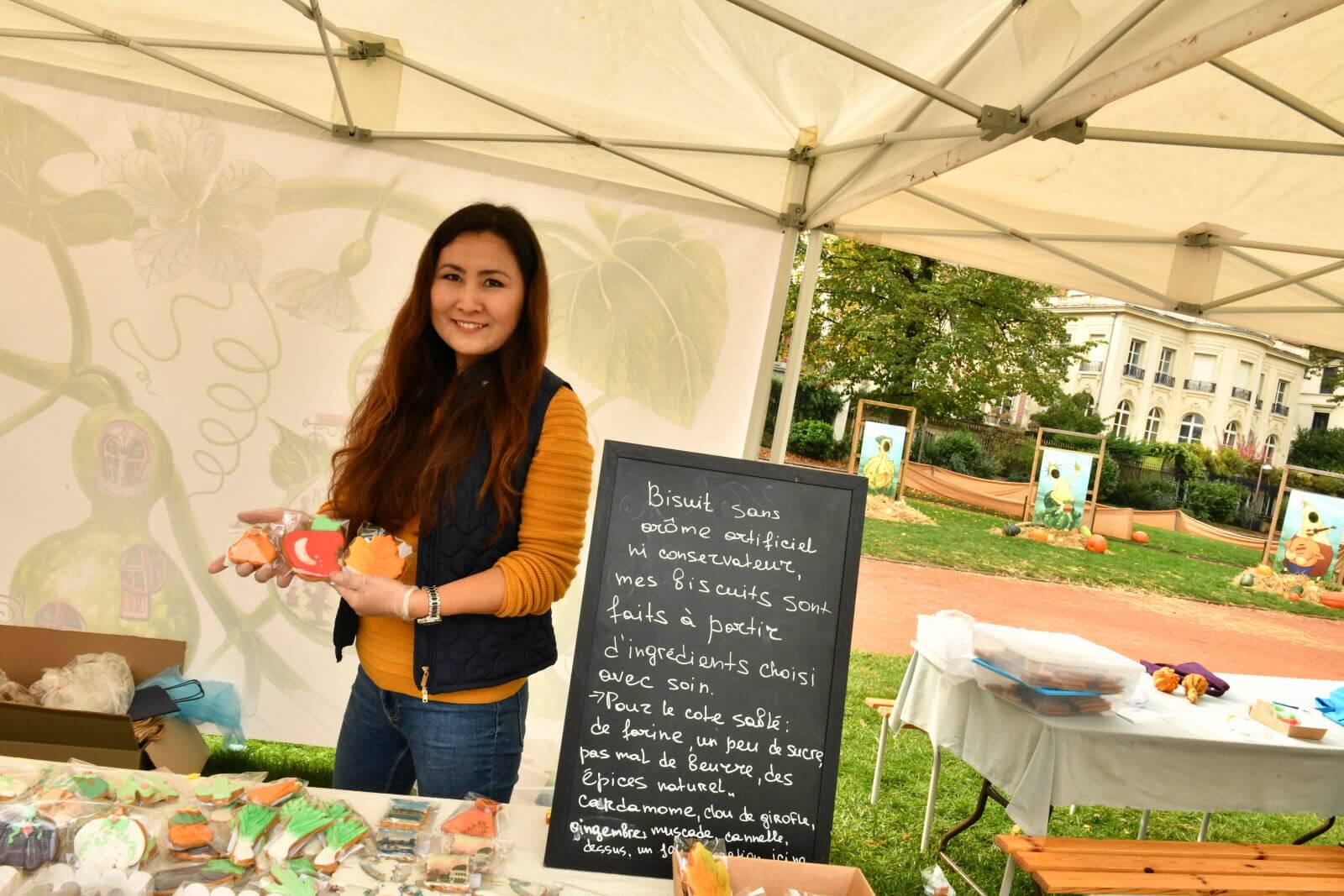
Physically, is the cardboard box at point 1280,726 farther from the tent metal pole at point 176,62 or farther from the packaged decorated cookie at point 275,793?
the tent metal pole at point 176,62

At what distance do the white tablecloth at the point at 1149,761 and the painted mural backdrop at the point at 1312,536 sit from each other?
977cm

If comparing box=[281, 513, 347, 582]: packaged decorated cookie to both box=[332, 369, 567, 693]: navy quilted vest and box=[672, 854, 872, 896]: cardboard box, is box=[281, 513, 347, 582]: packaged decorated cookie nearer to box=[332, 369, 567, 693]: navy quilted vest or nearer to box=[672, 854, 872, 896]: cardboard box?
box=[332, 369, 567, 693]: navy quilted vest

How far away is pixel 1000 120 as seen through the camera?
1.68 metres

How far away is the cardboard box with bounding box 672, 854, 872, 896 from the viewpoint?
110 centimetres

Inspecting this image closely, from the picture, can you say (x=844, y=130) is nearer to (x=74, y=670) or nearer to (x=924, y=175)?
(x=924, y=175)

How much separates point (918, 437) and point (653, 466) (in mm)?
11834

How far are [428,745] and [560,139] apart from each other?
209 centimetres

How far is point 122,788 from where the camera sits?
1123mm

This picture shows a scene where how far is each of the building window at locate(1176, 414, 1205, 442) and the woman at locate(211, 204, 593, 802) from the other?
14595 mm

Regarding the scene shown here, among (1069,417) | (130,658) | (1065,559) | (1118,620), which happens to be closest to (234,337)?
(130,658)

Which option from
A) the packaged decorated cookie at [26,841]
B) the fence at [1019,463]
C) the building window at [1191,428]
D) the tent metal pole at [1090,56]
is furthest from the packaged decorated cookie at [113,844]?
the building window at [1191,428]

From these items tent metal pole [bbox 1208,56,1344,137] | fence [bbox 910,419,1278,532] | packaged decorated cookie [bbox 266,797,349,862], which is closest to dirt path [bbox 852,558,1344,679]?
fence [bbox 910,419,1278,532]

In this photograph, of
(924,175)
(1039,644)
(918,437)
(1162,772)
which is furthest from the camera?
(918,437)

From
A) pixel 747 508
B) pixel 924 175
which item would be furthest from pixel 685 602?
pixel 924 175
